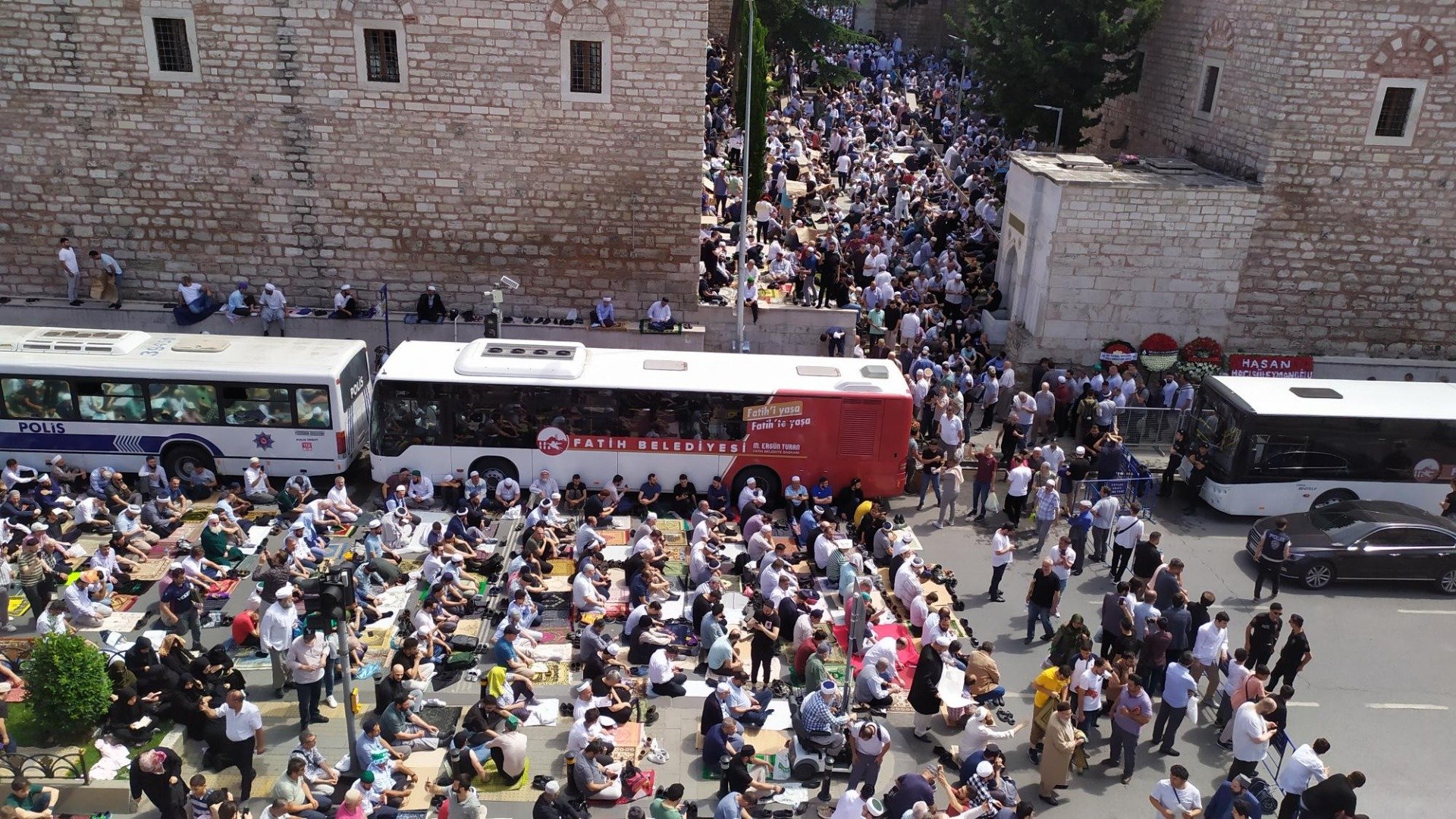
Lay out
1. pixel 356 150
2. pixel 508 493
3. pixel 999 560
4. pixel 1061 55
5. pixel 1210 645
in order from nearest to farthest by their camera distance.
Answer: pixel 1210 645 → pixel 999 560 → pixel 508 493 → pixel 356 150 → pixel 1061 55

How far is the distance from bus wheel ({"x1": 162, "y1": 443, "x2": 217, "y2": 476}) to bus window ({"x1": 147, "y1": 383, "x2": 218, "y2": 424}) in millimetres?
434

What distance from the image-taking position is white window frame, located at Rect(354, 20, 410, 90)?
21.7m

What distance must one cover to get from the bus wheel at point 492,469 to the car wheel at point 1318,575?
1169cm

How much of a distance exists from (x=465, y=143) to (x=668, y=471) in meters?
8.45

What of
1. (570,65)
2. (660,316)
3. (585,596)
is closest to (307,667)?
(585,596)

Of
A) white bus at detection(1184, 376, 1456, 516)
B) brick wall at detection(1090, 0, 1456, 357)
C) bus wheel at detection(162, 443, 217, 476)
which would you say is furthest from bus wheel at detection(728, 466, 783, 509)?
brick wall at detection(1090, 0, 1456, 357)

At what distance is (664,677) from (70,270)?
16200 millimetres

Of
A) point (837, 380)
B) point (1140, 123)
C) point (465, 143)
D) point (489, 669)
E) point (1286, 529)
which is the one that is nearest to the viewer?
point (489, 669)

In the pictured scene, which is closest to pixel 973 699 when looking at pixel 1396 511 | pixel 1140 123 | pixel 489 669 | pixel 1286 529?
pixel 489 669

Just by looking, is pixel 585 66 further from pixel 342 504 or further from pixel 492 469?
pixel 342 504

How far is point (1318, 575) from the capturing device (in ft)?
55.2

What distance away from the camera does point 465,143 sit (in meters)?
22.6

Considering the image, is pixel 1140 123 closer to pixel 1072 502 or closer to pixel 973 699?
pixel 1072 502

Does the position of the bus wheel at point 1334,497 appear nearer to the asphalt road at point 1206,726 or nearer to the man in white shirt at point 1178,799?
the asphalt road at point 1206,726
